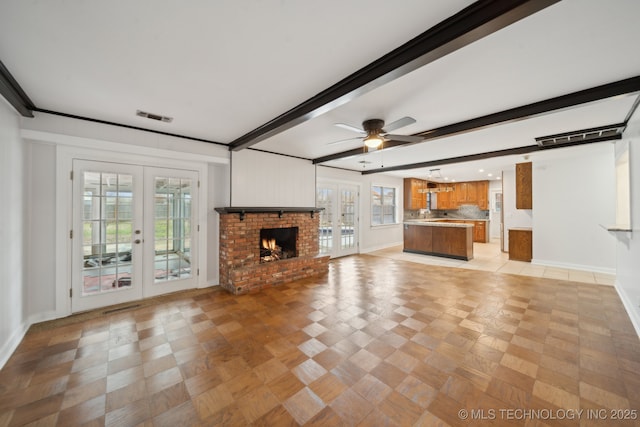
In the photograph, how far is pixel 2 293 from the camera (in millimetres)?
2221

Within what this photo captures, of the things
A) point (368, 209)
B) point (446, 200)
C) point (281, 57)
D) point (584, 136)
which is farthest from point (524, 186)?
point (281, 57)

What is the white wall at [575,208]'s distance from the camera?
4828 millimetres

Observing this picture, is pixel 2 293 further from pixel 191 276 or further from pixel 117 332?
pixel 191 276

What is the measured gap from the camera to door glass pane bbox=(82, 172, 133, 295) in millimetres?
3160

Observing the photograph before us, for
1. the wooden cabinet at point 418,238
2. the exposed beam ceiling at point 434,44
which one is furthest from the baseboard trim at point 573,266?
the exposed beam ceiling at point 434,44

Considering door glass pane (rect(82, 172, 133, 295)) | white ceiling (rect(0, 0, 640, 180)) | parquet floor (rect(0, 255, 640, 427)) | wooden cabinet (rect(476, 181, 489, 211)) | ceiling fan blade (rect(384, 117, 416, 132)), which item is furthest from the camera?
wooden cabinet (rect(476, 181, 489, 211))

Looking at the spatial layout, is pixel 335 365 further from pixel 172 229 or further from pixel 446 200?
pixel 446 200

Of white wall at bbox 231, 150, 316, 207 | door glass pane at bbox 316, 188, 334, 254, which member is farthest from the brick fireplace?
door glass pane at bbox 316, 188, 334, 254

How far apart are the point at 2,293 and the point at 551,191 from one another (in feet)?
29.0

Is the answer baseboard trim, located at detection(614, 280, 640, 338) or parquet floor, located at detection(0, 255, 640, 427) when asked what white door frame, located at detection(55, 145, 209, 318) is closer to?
parquet floor, located at detection(0, 255, 640, 427)

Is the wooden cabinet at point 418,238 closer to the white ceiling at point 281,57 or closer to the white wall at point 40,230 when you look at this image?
the white ceiling at point 281,57

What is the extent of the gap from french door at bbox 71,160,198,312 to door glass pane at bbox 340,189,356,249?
378 centimetres

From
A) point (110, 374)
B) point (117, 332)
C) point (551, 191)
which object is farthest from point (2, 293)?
point (551, 191)

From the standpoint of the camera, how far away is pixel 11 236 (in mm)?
2396
